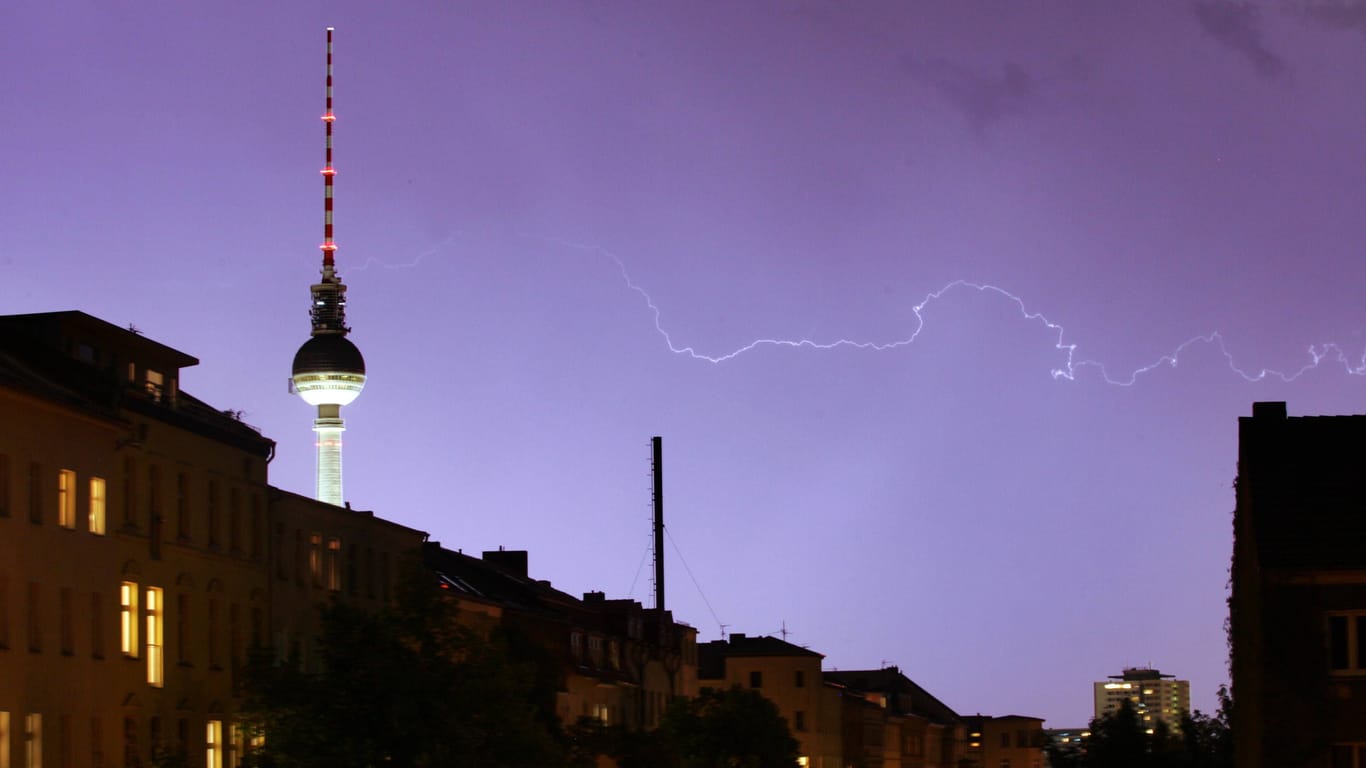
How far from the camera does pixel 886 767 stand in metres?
164

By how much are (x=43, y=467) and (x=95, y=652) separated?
16.4 feet

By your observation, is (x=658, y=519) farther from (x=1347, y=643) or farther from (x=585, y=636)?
(x=1347, y=643)

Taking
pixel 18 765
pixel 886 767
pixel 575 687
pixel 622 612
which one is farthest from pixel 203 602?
pixel 886 767

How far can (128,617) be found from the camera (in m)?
53.8

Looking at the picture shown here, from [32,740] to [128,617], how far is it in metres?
6.56

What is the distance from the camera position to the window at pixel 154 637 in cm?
5462

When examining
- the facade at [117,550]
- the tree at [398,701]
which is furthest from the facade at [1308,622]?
the facade at [117,550]

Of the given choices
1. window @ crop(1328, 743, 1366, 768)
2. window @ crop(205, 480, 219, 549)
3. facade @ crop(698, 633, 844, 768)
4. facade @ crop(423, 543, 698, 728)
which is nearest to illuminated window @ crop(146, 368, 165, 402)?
window @ crop(205, 480, 219, 549)

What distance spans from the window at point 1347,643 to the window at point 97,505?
1101 inches

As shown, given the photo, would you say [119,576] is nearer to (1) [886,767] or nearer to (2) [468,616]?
(2) [468,616]

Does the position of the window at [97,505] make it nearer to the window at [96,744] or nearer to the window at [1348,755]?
the window at [96,744]

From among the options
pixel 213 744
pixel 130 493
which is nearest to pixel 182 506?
pixel 130 493

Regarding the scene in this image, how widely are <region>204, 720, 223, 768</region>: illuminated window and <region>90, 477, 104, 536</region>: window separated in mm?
7924

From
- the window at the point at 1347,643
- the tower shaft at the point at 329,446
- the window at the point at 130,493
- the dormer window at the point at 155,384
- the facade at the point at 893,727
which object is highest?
the tower shaft at the point at 329,446
